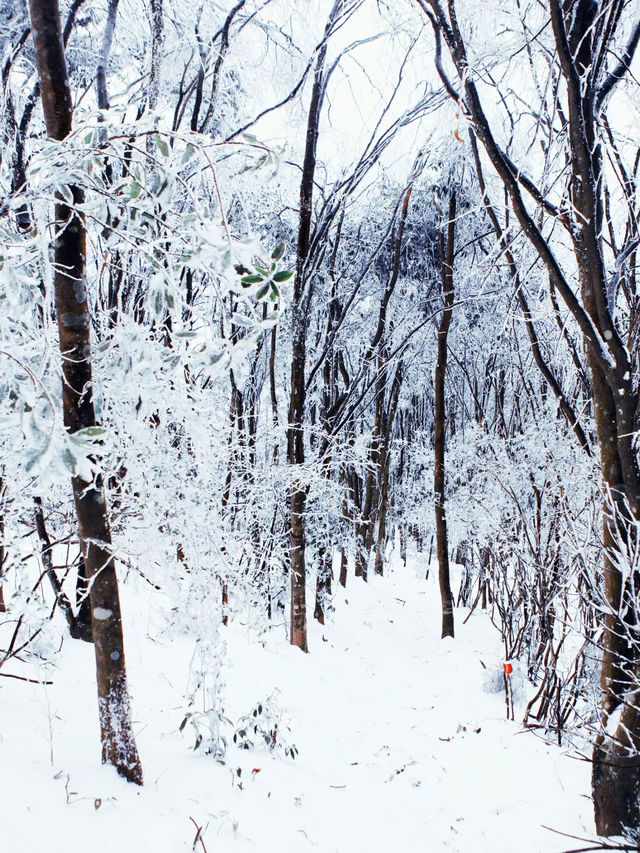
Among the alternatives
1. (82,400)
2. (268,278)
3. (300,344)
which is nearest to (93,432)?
(268,278)

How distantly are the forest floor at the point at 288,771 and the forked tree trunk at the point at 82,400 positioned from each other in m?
0.35

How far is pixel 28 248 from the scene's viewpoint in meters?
1.83

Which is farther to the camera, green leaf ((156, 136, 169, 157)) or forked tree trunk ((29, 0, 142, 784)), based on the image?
forked tree trunk ((29, 0, 142, 784))

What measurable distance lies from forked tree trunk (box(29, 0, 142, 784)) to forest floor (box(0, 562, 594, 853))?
1.16 feet

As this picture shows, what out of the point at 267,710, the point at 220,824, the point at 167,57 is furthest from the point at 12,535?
the point at 167,57

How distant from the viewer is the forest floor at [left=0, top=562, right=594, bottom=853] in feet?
8.50

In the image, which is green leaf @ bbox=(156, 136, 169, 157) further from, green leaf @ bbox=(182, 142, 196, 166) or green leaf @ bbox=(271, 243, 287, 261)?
green leaf @ bbox=(271, 243, 287, 261)

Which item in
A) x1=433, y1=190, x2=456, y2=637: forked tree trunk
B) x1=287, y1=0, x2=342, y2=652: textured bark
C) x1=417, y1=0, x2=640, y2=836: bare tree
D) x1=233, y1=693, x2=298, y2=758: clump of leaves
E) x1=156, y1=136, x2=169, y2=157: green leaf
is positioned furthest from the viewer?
x1=433, y1=190, x2=456, y2=637: forked tree trunk

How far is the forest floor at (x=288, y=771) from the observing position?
2590 millimetres

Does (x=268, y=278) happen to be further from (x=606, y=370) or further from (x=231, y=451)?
(x=231, y=451)

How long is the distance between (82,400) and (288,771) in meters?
3.33

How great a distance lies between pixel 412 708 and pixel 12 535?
534 cm

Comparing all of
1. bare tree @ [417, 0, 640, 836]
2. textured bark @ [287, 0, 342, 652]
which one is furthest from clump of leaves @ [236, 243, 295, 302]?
textured bark @ [287, 0, 342, 652]

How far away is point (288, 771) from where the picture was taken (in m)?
3.94
